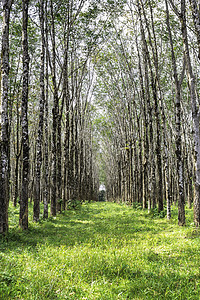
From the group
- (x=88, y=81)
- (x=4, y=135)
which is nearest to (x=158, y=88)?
(x=4, y=135)

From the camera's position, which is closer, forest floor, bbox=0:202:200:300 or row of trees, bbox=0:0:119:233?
forest floor, bbox=0:202:200:300

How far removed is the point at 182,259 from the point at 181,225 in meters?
4.36

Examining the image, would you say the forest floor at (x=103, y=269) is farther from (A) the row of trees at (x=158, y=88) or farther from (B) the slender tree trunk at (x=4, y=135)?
(A) the row of trees at (x=158, y=88)

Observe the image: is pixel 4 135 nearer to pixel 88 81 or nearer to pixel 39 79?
pixel 39 79

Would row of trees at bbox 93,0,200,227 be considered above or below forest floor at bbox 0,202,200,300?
above

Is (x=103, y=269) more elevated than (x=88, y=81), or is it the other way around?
(x=88, y=81)

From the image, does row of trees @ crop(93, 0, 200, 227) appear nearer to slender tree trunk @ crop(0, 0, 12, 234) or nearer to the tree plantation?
the tree plantation

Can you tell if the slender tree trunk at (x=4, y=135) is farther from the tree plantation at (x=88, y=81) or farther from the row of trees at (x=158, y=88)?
the row of trees at (x=158, y=88)

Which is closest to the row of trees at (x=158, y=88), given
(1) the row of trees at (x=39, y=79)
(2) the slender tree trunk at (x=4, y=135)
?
(1) the row of trees at (x=39, y=79)

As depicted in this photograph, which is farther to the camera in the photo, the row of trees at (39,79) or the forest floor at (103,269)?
the row of trees at (39,79)

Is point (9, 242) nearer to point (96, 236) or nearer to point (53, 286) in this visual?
point (96, 236)

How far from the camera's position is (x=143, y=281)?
14.5 feet

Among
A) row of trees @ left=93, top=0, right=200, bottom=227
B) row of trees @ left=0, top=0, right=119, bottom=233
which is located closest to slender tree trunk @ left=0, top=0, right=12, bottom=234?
row of trees @ left=0, top=0, right=119, bottom=233

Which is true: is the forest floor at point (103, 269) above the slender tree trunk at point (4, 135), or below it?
below
